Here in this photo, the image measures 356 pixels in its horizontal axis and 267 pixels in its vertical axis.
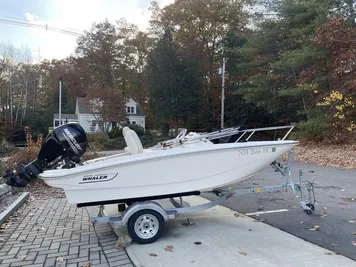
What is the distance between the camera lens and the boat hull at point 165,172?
3.76m

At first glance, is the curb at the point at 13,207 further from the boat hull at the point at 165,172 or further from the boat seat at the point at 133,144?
the boat seat at the point at 133,144

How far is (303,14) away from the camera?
53.3ft

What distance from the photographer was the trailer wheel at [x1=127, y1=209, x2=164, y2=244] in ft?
12.8

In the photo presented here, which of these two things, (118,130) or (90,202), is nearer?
(90,202)

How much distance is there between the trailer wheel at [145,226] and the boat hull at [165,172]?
0.24 meters

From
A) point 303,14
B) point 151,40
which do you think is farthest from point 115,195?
point 151,40

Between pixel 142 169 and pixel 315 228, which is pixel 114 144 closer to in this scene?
pixel 142 169

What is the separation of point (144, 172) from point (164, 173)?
0.80ft

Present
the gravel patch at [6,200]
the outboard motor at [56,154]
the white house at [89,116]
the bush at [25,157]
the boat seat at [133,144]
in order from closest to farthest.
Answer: the outboard motor at [56,154], the boat seat at [133,144], the gravel patch at [6,200], the bush at [25,157], the white house at [89,116]

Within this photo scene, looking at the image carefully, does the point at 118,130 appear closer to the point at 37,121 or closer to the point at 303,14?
the point at 37,121

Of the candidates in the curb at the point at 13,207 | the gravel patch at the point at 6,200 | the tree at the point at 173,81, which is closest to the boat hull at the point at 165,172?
the curb at the point at 13,207

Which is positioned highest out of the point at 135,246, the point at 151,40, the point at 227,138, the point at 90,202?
the point at 151,40

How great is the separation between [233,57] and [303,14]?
10.1 meters

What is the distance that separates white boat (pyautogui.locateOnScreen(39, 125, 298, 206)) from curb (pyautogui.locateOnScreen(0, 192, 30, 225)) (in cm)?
154
